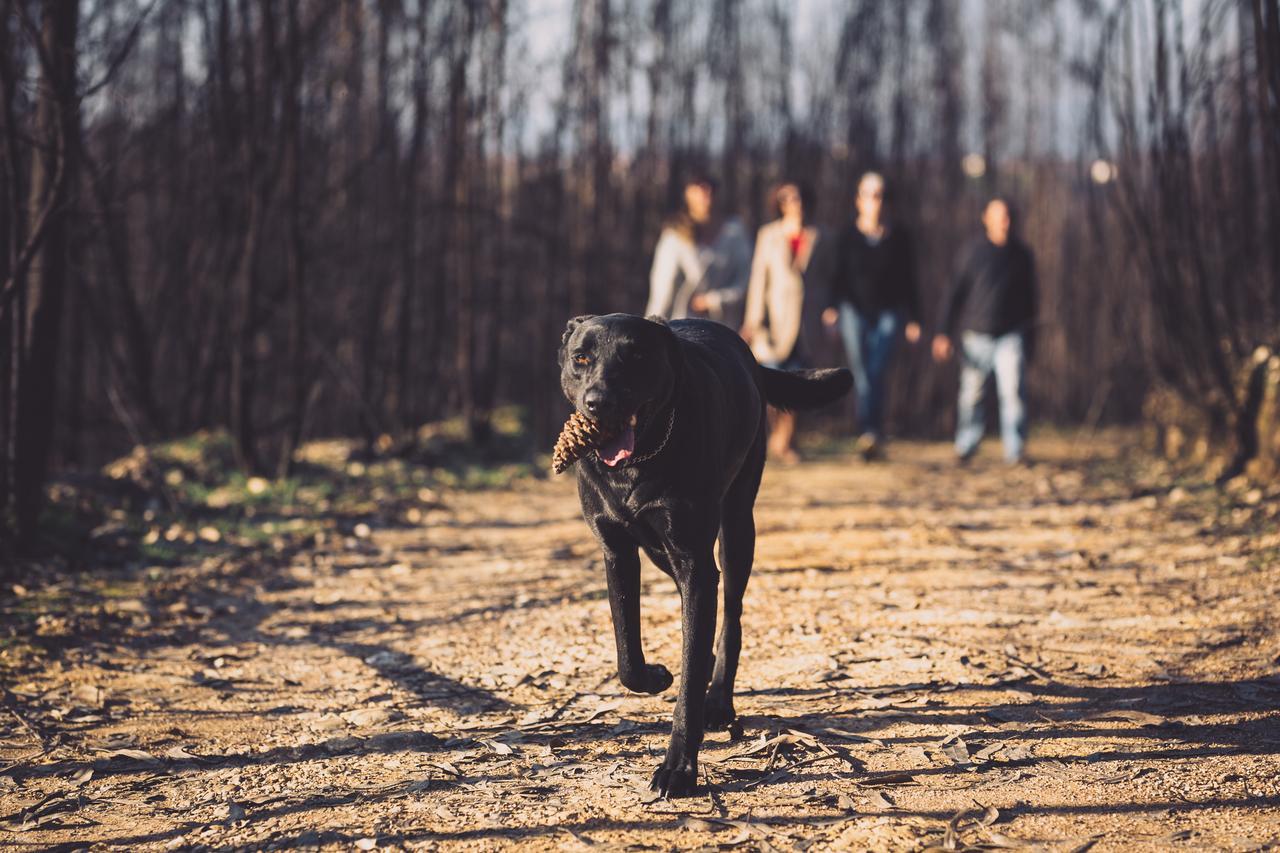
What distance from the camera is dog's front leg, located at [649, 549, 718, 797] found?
10.4ft

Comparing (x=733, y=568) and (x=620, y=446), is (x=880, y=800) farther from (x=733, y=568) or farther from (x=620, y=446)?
(x=620, y=446)

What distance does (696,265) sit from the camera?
9094mm

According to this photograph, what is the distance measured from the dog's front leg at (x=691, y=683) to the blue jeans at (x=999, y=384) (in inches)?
295

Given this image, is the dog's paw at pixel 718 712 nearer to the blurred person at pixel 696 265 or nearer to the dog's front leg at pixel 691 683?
the dog's front leg at pixel 691 683

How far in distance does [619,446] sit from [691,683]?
0.66 meters

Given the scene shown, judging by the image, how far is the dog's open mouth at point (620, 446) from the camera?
10.2ft

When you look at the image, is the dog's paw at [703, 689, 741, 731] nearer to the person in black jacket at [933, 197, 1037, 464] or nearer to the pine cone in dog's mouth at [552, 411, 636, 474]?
the pine cone in dog's mouth at [552, 411, 636, 474]

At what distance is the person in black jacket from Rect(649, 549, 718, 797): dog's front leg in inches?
292

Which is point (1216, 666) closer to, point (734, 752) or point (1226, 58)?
point (734, 752)

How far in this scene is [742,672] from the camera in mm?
4297

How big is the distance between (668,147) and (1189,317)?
668cm

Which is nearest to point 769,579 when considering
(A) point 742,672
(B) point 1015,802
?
(A) point 742,672

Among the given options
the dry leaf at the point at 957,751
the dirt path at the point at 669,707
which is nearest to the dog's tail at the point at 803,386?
the dirt path at the point at 669,707

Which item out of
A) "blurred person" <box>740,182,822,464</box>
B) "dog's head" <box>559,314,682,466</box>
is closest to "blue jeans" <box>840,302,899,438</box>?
"blurred person" <box>740,182,822,464</box>
